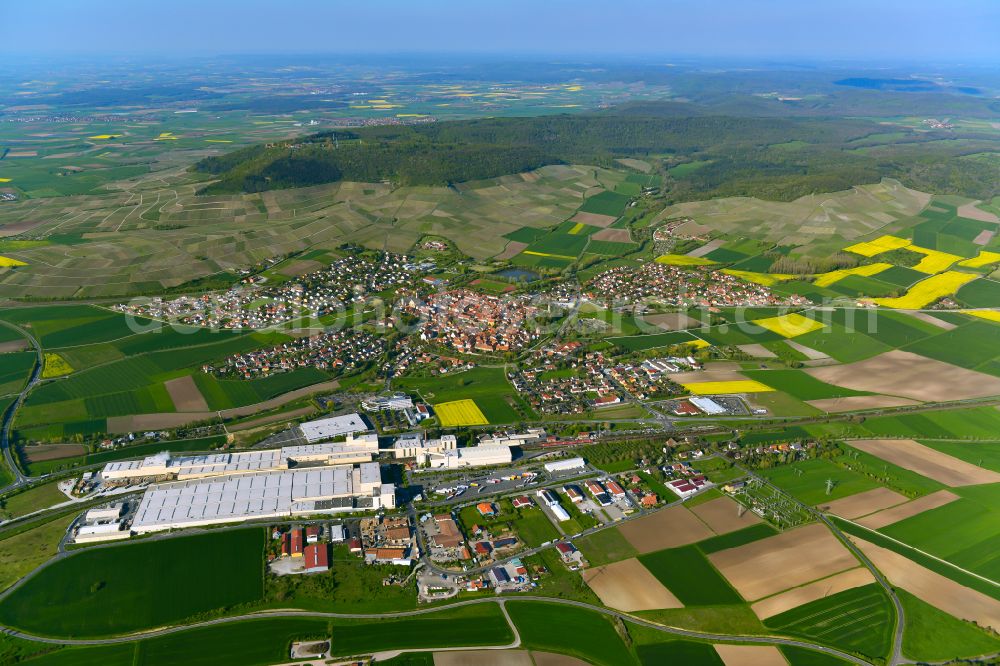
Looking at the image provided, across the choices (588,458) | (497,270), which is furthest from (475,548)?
(497,270)

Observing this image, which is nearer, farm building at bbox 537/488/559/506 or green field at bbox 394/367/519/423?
farm building at bbox 537/488/559/506

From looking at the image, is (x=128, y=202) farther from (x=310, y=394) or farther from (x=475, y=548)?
(x=475, y=548)

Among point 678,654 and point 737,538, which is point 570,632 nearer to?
point 678,654

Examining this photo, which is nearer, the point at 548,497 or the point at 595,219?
the point at 548,497

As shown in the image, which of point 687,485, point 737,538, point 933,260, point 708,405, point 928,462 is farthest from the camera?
point 933,260

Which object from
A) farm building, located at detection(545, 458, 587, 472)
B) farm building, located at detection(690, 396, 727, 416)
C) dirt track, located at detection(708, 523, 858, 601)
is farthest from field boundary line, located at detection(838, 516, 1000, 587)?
farm building, located at detection(545, 458, 587, 472)

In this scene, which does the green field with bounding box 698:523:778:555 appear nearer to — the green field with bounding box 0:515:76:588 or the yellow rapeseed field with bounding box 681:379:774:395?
the yellow rapeseed field with bounding box 681:379:774:395

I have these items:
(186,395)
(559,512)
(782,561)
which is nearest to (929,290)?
(782,561)
